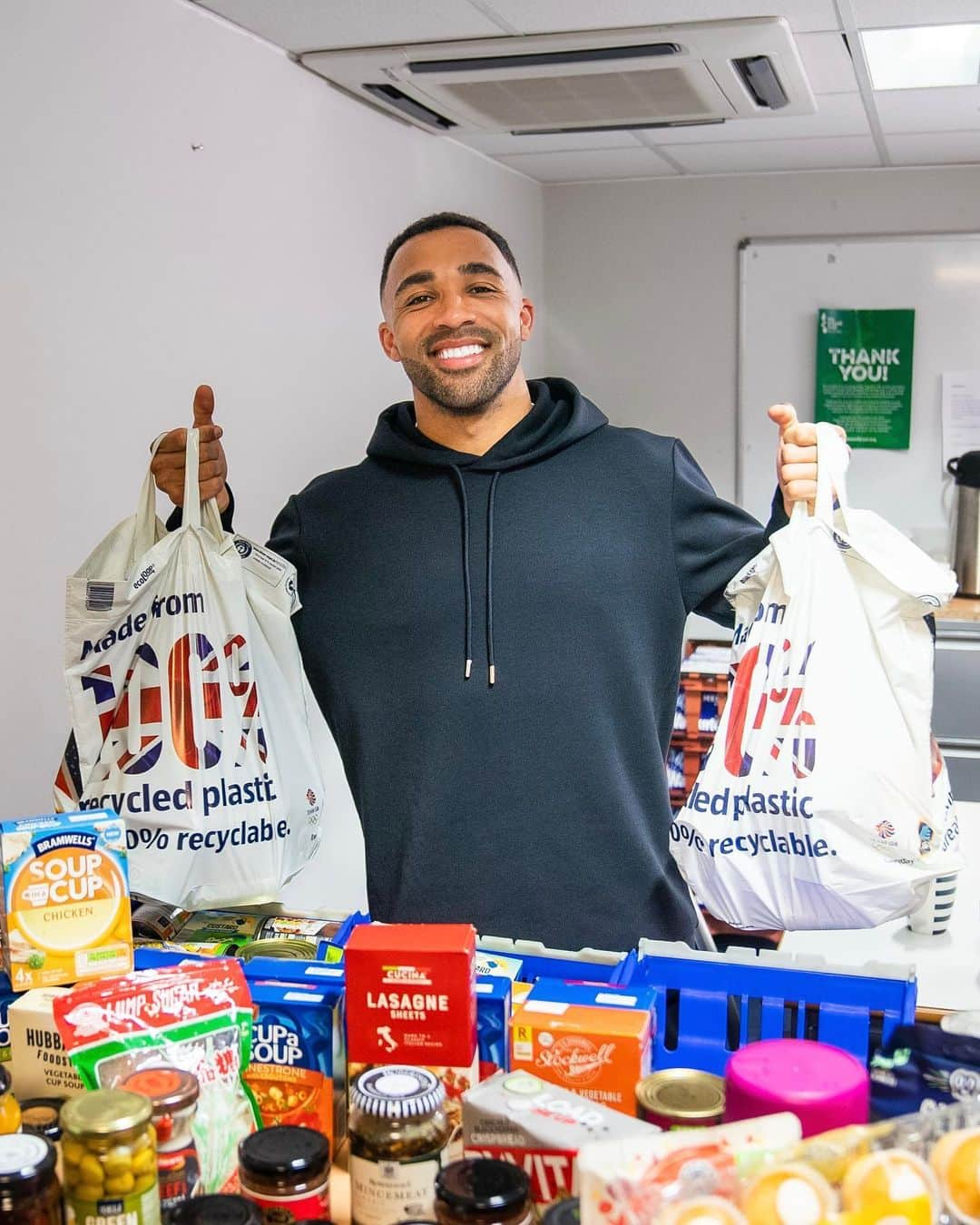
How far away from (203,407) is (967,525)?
3.09 metres

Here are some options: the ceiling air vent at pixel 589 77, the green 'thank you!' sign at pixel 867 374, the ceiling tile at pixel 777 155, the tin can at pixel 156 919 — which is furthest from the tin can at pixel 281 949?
the green 'thank you!' sign at pixel 867 374

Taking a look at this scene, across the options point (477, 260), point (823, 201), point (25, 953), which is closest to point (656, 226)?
point (823, 201)

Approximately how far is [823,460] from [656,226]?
3.19 meters

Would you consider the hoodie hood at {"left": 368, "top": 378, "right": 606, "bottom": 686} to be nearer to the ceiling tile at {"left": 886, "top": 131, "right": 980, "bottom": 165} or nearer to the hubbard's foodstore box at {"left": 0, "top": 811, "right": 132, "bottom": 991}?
the hubbard's foodstore box at {"left": 0, "top": 811, "right": 132, "bottom": 991}

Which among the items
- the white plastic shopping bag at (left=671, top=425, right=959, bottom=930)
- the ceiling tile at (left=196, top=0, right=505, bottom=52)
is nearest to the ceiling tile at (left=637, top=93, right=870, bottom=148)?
the ceiling tile at (left=196, top=0, right=505, bottom=52)

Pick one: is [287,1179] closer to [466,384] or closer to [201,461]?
[201,461]

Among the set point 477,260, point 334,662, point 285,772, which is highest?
point 477,260

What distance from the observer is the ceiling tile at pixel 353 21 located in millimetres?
2207

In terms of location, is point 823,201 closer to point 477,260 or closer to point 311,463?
point 311,463

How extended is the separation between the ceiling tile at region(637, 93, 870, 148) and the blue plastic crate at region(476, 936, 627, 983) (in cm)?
245

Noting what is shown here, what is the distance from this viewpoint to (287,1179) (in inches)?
35.1

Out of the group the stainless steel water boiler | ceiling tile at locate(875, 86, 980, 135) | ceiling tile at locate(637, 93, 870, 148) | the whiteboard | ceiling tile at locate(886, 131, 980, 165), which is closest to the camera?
ceiling tile at locate(875, 86, 980, 135)

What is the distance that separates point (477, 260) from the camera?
1.80 m

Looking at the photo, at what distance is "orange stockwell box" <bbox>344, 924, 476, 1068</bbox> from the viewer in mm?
1039
